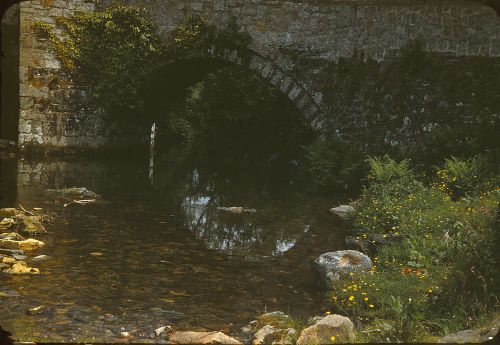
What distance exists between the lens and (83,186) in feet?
36.6

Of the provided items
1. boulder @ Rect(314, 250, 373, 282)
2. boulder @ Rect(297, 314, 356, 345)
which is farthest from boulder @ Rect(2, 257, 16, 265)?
boulder @ Rect(297, 314, 356, 345)

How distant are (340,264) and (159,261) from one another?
202 cm

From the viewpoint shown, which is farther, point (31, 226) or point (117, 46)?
point (117, 46)

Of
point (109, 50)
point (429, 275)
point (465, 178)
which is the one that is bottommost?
point (429, 275)

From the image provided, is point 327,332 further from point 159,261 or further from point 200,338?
point 159,261

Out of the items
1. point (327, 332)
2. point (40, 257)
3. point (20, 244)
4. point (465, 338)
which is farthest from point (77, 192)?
point (465, 338)

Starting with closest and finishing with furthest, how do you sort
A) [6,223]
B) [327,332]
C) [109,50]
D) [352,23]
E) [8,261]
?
[327,332], [8,261], [6,223], [352,23], [109,50]

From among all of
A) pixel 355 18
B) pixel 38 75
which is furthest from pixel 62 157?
pixel 355 18

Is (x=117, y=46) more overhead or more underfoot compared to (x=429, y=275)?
more overhead

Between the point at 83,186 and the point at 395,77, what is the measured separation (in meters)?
7.05

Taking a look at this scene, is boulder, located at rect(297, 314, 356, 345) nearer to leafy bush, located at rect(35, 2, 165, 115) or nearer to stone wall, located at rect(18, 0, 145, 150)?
leafy bush, located at rect(35, 2, 165, 115)

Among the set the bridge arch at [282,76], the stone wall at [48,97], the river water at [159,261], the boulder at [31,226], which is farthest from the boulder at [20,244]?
the stone wall at [48,97]

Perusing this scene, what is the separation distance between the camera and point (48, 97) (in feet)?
49.0

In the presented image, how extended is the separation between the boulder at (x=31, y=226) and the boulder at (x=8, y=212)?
50 cm
